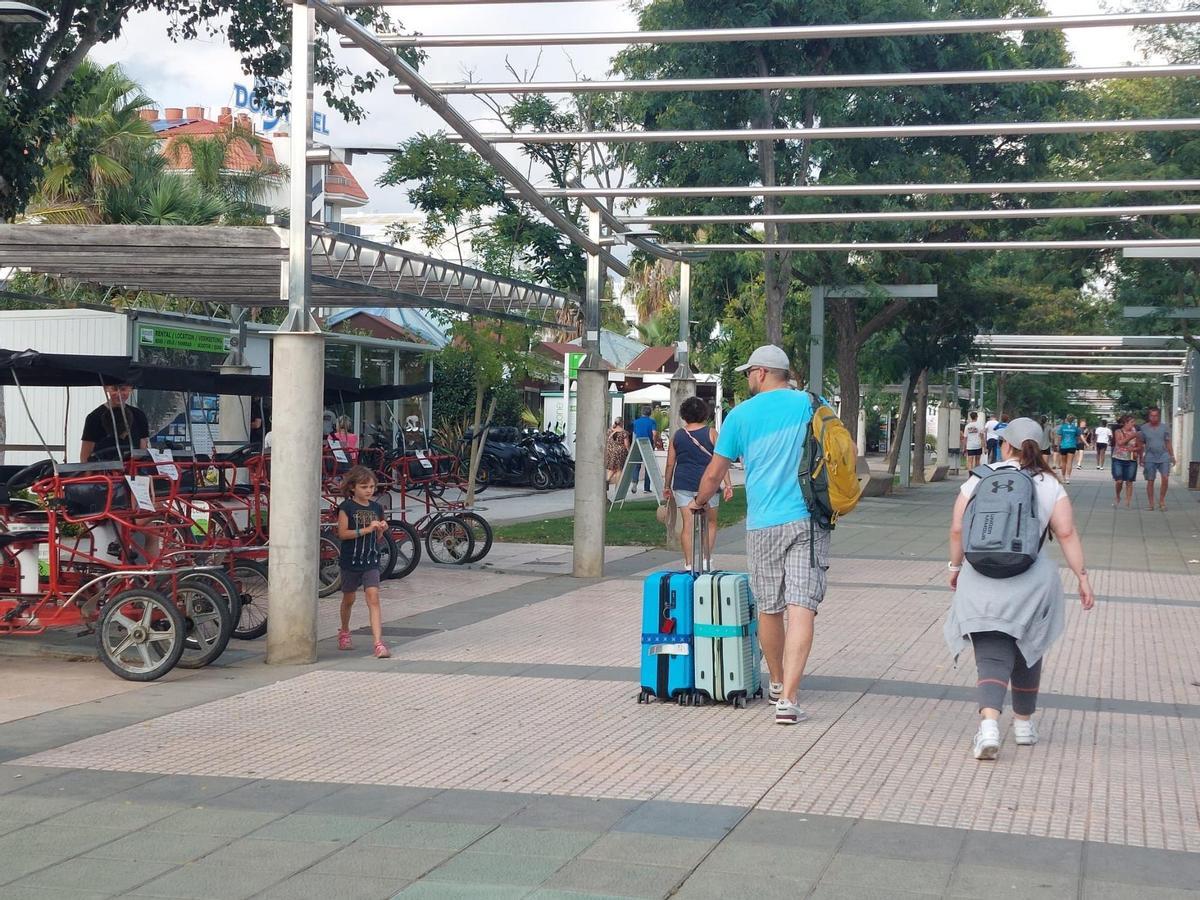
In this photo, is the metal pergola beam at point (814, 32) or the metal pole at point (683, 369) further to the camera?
the metal pole at point (683, 369)

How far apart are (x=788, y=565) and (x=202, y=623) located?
12.5 ft

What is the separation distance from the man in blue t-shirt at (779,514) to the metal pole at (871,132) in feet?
11.5

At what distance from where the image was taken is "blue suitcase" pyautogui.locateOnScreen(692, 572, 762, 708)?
793 centimetres

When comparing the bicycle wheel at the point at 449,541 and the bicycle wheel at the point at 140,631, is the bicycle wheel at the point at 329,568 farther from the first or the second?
the bicycle wheel at the point at 140,631

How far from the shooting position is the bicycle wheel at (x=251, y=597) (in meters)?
10.4

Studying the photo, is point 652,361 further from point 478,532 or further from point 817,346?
point 478,532

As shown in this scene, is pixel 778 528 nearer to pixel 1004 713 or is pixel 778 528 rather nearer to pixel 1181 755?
pixel 1004 713

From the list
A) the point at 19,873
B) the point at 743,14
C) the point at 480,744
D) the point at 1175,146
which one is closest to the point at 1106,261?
the point at 1175,146

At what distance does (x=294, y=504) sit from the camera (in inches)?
367

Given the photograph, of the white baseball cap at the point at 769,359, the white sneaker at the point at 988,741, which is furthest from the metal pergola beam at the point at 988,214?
the white sneaker at the point at 988,741

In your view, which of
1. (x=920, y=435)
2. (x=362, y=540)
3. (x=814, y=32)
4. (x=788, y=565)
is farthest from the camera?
(x=920, y=435)

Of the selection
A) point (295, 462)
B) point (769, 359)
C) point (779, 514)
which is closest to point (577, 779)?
point (779, 514)

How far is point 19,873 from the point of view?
489 cm

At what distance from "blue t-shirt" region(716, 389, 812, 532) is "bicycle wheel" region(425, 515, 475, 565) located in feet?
25.0
